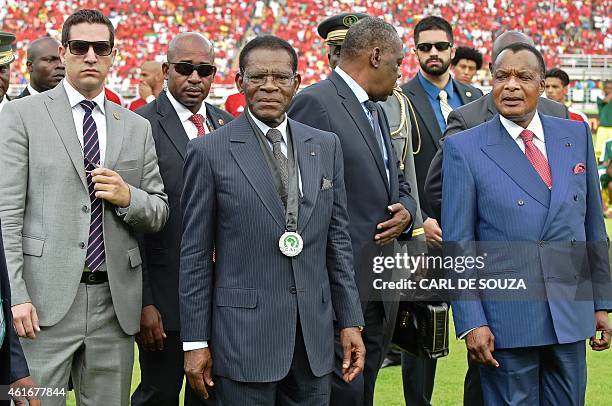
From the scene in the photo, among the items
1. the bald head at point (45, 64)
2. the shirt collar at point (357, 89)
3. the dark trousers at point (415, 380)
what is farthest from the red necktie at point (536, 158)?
the bald head at point (45, 64)

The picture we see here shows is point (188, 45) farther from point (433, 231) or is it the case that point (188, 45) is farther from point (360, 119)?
point (433, 231)

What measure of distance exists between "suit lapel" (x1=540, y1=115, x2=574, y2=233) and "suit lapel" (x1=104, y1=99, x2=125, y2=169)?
68.7 inches

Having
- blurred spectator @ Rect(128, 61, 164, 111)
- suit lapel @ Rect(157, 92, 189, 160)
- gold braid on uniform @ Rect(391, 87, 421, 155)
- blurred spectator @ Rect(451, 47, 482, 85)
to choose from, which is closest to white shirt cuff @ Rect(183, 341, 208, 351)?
suit lapel @ Rect(157, 92, 189, 160)

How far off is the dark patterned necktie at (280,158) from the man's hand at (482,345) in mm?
969

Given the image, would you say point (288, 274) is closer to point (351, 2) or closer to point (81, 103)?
point (81, 103)

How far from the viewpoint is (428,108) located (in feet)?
21.0

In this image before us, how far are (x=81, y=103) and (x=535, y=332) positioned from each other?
205cm

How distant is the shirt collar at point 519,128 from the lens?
4.22 metres

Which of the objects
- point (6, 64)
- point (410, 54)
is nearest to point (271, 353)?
point (6, 64)

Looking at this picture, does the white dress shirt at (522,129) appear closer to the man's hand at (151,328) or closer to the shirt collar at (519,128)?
the shirt collar at (519,128)

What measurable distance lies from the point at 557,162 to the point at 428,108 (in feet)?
7.58

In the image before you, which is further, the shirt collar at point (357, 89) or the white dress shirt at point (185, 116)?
the white dress shirt at point (185, 116)

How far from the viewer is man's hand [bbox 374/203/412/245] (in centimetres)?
458

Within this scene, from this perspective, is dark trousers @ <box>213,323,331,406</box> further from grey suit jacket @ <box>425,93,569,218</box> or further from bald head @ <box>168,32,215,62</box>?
bald head @ <box>168,32,215,62</box>
